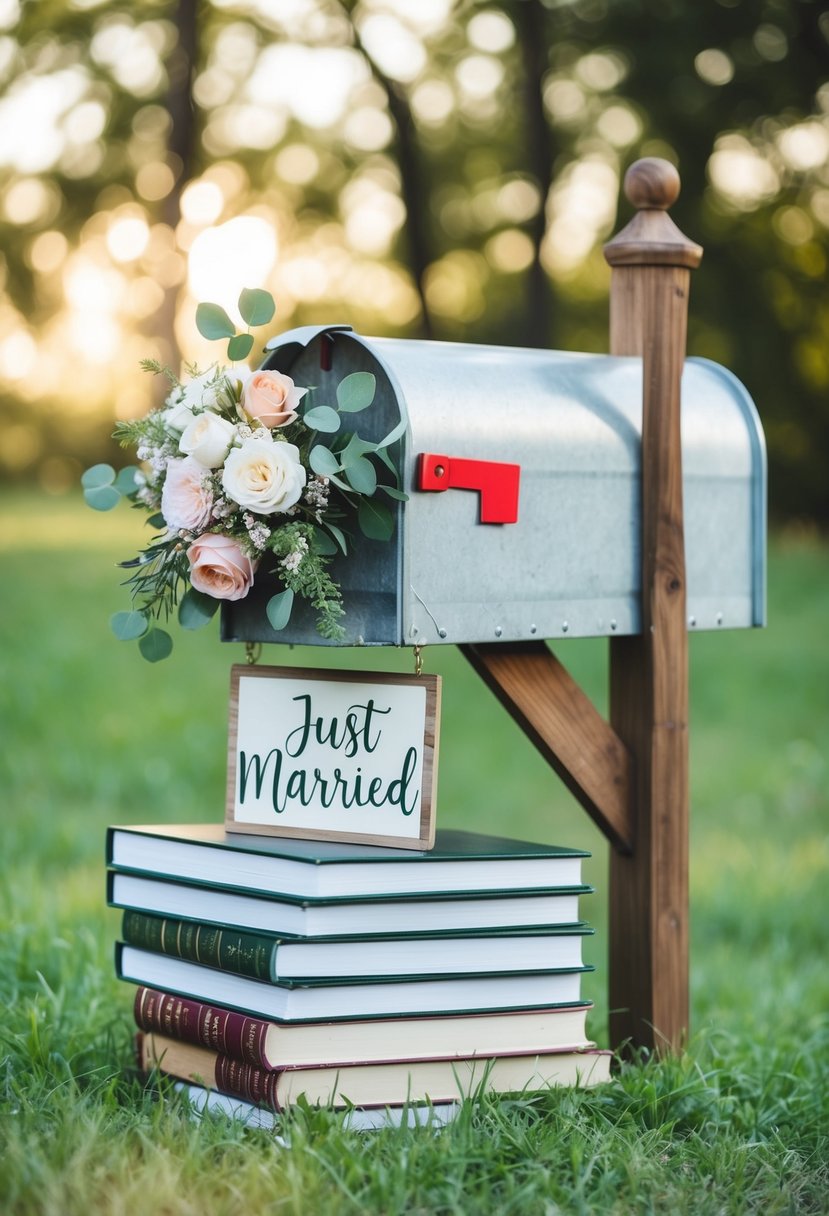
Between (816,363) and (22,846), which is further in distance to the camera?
(816,363)

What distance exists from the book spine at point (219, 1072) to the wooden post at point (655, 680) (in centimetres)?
80

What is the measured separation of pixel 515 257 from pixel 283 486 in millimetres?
16914

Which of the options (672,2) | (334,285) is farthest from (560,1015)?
(334,285)

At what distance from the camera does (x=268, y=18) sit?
1333cm

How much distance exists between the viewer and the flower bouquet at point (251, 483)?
220 cm

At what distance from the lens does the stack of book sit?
7.35ft

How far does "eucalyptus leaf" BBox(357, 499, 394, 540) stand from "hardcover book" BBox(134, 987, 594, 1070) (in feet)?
2.53

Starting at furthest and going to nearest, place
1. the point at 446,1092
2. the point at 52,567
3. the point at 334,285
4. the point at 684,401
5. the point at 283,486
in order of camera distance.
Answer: the point at 334,285 < the point at 52,567 < the point at 684,401 < the point at 446,1092 < the point at 283,486

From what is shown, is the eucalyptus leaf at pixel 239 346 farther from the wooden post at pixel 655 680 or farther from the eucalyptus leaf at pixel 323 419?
the wooden post at pixel 655 680

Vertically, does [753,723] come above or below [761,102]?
below

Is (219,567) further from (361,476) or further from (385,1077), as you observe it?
(385,1077)

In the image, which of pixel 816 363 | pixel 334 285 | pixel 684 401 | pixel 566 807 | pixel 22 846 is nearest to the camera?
pixel 684 401

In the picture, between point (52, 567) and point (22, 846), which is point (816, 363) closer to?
point (52, 567)

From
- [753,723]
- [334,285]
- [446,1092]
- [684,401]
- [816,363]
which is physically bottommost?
[446,1092]
